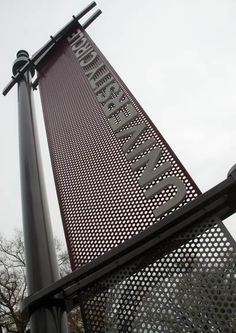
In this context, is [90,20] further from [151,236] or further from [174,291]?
[174,291]

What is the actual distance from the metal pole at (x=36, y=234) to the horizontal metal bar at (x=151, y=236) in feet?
0.36

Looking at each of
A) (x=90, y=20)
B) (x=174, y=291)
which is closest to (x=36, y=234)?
(x=174, y=291)

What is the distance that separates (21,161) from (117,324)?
1.70m

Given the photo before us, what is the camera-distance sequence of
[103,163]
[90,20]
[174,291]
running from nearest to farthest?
1. [174,291]
2. [103,163]
3. [90,20]

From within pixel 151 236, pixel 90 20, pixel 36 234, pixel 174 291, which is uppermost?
pixel 90 20

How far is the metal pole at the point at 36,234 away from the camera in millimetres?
1875

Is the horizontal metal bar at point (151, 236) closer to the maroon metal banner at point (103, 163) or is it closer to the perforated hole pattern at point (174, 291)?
the perforated hole pattern at point (174, 291)

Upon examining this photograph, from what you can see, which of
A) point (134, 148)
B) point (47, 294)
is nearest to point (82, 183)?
point (134, 148)

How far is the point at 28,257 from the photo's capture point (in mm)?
2186

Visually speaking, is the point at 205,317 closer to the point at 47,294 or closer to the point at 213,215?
the point at 213,215

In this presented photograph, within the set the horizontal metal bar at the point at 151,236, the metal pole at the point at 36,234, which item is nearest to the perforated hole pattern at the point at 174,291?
the horizontal metal bar at the point at 151,236

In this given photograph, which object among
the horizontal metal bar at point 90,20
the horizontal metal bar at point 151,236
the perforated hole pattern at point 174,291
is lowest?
the perforated hole pattern at point 174,291

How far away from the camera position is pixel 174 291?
1.70 m

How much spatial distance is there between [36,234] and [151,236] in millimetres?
920
